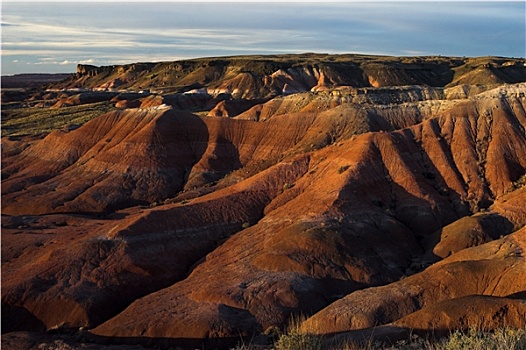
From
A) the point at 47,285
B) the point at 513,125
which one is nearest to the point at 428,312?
the point at 47,285

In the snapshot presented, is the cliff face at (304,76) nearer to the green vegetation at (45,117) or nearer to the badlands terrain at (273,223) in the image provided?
the green vegetation at (45,117)

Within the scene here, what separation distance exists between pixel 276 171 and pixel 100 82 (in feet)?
499

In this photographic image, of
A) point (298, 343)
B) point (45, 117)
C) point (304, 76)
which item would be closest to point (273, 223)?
point (298, 343)

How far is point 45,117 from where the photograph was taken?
394 ft

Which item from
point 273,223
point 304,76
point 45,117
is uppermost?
point 304,76

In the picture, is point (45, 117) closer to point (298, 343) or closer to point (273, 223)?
point (273, 223)

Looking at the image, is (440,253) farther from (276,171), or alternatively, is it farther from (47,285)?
(47,285)

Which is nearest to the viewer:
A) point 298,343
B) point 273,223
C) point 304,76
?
point 298,343

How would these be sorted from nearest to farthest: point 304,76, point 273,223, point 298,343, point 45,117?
point 298,343
point 273,223
point 45,117
point 304,76

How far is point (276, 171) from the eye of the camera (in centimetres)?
5250

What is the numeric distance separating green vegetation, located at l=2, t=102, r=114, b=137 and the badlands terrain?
25.9 meters

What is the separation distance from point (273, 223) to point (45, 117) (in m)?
89.3

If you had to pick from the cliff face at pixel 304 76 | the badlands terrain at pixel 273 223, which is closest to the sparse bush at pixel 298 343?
the badlands terrain at pixel 273 223

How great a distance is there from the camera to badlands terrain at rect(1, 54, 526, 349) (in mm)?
31703
